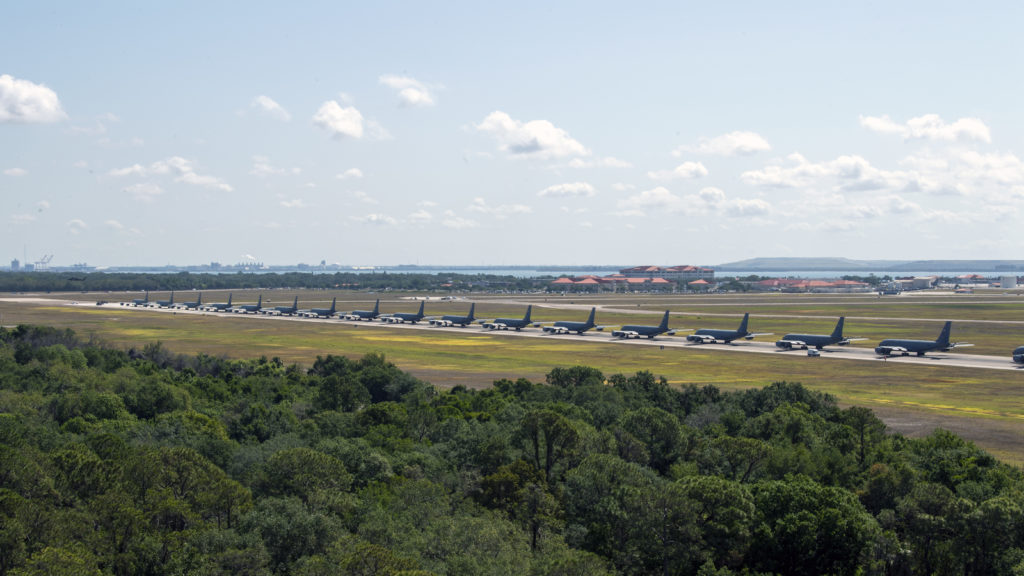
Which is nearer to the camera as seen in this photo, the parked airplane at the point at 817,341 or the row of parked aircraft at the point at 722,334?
the row of parked aircraft at the point at 722,334

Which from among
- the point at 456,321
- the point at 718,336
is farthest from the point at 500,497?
the point at 456,321

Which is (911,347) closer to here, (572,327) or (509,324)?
(572,327)

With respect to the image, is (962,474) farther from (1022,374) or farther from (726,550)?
(1022,374)

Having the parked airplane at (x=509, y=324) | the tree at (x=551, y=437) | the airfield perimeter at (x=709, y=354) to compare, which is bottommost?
the airfield perimeter at (x=709, y=354)

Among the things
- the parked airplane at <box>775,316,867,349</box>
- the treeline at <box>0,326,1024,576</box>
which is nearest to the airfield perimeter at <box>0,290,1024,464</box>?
the parked airplane at <box>775,316,867,349</box>

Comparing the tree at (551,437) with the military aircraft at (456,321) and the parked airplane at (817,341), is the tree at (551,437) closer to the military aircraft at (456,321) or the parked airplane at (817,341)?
the parked airplane at (817,341)

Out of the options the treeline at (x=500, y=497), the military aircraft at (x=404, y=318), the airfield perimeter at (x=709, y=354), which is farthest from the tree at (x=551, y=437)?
the military aircraft at (x=404, y=318)

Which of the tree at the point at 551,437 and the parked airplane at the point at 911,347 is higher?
the tree at the point at 551,437

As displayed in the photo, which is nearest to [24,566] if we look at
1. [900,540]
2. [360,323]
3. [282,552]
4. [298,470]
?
[282,552]
